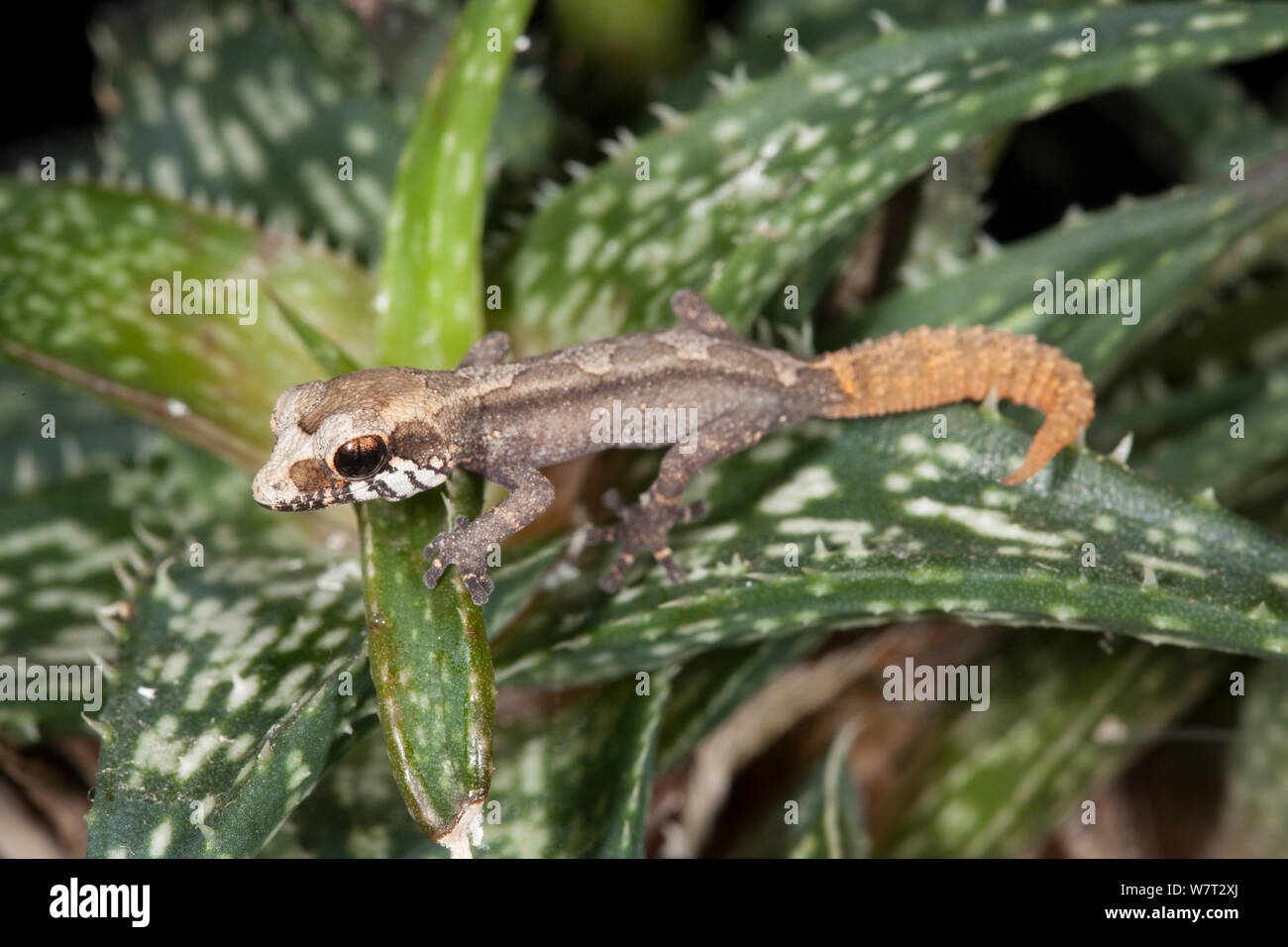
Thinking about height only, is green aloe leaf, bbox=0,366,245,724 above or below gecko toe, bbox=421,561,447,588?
above

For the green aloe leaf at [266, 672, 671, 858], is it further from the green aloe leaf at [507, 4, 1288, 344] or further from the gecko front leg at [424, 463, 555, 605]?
the green aloe leaf at [507, 4, 1288, 344]

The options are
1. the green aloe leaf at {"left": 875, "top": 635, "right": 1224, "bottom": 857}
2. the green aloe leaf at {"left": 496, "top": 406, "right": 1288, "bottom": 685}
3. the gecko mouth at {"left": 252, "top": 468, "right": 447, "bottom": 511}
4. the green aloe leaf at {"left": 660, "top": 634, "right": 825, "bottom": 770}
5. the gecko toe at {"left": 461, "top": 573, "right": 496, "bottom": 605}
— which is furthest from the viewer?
the green aloe leaf at {"left": 875, "top": 635, "right": 1224, "bottom": 857}

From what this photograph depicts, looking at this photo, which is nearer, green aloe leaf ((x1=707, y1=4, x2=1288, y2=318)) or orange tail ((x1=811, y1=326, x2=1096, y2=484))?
green aloe leaf ((x1=707, y1=4, x2=1288, y2=318))

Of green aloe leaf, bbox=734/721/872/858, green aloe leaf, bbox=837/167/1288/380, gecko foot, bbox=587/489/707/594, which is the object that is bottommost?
green aloe leaf, bbox=734/721/872/858

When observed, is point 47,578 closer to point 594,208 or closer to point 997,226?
point 594,208

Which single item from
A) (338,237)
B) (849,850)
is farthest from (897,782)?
(338,237)

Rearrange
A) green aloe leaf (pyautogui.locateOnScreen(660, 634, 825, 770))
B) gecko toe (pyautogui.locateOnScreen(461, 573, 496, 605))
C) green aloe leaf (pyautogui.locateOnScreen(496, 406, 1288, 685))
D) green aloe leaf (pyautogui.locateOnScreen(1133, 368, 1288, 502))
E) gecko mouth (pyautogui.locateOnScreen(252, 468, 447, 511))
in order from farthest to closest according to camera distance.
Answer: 1. green aloe leaf (pyautogui.locateOnScreen(1133, 368, 1288, 502))
2. green aloe leaf (pyautogui.locateOnScreen(660, 634, 825, 770))
3. gecko mouth (pyautogui.locateOnScreen(252, 468, 447, 511))
4. gecko toe (pyautogui.locateOnScreen(461, 573, 496, 605))
5. green aloe leaf (pyautogui.locateOnScreen(496, 406, 1288, 685))

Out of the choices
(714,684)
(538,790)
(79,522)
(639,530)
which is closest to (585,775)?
(538,790)

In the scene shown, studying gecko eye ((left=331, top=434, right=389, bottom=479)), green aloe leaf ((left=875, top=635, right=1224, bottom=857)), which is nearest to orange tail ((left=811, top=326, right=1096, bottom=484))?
green aloe leaf ((left=875, top=635, right=1224, bottom=857))
